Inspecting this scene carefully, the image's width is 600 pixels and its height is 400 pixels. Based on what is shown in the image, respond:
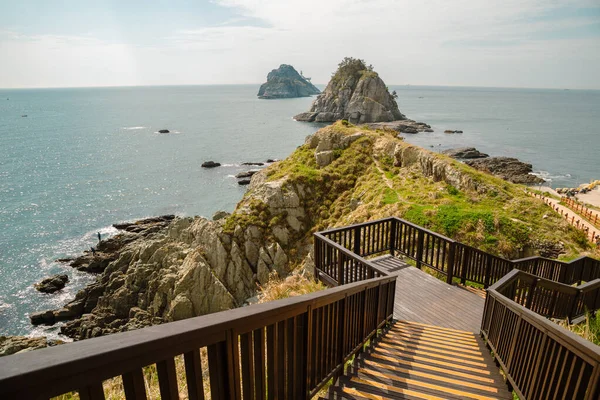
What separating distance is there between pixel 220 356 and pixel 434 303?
7.44m

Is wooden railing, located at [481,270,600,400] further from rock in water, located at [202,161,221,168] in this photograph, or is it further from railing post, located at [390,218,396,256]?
rock in water, located at [202,161,221,168]

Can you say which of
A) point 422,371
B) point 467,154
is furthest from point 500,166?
point 422,371

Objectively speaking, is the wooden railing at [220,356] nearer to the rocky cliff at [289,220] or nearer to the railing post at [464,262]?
the railing post at [464,262]

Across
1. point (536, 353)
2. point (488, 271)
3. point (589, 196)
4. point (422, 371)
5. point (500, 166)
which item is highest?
point (536, 353)

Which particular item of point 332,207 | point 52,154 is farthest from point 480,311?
point 52,154

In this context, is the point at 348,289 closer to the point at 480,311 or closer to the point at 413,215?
the point at 480,311

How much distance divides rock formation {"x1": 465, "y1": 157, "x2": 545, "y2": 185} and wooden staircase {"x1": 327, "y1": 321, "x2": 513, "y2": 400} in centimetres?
5010

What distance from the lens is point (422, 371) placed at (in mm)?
4820

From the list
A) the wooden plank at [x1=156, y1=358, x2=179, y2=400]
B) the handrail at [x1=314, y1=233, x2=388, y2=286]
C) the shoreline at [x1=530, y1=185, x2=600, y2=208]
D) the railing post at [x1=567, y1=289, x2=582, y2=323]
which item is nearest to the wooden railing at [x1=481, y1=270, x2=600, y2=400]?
the handrail at [x1=314, y1=233, x2=388, y2=286]

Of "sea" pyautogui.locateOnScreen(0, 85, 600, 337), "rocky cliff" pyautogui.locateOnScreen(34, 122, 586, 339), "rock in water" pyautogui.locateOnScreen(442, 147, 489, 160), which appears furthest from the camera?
"rock in water" pyautogui.locateOnScreen(442, 147, 489, 160)

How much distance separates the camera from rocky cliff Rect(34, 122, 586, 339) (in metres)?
18.4

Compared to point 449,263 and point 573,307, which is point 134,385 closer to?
point 449,263

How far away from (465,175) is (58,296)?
31.5 meters

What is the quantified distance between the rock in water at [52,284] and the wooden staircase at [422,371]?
32.0m
